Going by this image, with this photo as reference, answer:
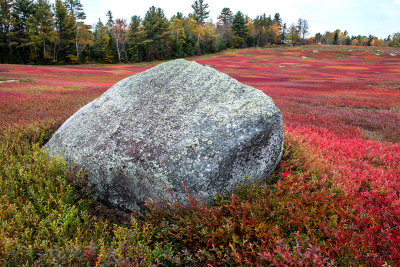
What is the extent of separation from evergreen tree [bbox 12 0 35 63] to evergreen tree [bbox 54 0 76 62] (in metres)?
5.51

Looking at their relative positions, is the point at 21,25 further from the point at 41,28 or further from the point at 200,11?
the point at 200,11

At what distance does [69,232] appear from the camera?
3117 mm

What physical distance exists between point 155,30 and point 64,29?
78.7 feet

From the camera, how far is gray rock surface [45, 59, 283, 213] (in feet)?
12.4

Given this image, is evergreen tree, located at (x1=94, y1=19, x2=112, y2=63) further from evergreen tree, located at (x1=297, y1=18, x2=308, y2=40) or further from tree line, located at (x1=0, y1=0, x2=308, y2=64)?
evergreen tree, located at (x1=297, y1=18, x2=308, y2=40)

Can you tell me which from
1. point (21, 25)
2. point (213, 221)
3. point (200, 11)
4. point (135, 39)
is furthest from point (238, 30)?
point (213, 221)

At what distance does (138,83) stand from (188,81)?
128 centimetres

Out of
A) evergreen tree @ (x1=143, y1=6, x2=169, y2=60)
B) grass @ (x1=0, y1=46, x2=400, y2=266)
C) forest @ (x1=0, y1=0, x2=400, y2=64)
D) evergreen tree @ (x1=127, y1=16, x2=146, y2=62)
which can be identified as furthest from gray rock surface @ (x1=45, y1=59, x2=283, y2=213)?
evergreen tree @ (x1=143, y1=6, x2=169, y2=60)

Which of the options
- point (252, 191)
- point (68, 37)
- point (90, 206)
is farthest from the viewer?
point (68, 37)

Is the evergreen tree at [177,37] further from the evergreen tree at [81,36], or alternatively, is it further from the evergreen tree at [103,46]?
the evergreen tree at [81,36]

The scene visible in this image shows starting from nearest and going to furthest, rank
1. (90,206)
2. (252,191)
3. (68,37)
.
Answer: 1. (252,191)
2. (90,206)
3. (68,37)

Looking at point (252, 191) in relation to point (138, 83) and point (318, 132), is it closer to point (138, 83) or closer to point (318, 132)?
point (138, 83)

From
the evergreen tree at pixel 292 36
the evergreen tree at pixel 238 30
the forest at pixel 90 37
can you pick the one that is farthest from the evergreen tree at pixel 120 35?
the evergreen tree at pixel 292 36

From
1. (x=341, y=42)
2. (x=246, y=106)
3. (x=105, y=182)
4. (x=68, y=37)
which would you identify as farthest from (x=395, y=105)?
(x=341, y=42)
